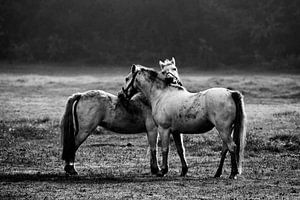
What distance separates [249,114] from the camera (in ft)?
78.1

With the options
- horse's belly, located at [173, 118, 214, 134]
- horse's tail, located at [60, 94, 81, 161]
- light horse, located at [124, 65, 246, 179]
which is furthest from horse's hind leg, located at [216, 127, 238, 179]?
horse's tail, located at [60, 94, 81, 161]

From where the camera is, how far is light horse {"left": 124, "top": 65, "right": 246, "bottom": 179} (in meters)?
11.9

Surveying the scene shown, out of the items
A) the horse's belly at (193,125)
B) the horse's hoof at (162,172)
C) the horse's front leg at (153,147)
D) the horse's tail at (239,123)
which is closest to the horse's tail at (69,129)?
the horse's front leg at (153,147)

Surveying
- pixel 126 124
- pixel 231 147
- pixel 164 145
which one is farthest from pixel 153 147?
pixel 231 147

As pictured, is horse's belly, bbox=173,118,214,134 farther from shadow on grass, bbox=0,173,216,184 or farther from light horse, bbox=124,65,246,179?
shadow on grass, bbox=0,173,216,184

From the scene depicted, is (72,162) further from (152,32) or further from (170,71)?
(152,32)

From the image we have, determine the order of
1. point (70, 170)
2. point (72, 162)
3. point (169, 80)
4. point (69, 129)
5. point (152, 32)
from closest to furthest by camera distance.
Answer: point (70, 170) → point (72, 162) → point (69, 129) → point (169, 80) → point (152, 32)

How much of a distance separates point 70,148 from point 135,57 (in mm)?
43396

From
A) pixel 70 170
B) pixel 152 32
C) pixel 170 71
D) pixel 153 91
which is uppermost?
pixel 152 32

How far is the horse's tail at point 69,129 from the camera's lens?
13203mm

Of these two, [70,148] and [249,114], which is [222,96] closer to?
[70,148]

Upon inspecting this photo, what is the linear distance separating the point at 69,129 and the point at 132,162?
1.94 meters

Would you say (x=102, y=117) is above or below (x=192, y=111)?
below

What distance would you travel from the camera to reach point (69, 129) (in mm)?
13367
